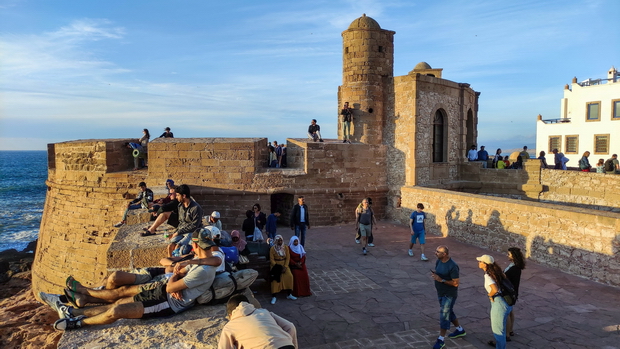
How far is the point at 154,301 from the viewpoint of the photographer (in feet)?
14.8

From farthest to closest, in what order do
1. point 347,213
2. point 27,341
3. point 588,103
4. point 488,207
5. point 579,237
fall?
point 588,103, point 347,213, point 488,207, point 27,341, point 579,237

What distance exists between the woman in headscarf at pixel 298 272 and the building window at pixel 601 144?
27.9 meters

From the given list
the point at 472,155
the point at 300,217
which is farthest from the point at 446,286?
the point at 472,155

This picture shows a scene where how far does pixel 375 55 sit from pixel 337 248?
27.0ft

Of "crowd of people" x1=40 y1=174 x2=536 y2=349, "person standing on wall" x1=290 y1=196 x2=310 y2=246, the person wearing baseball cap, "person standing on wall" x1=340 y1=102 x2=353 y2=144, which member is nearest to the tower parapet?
"person standing on wall" x1=340 y1=102 x2=353 y2=144

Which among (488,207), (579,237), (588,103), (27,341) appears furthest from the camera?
(588,103)

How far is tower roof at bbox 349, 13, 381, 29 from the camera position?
51.5ft

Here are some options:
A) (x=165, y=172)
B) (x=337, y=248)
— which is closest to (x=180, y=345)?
(x=337, y=248)

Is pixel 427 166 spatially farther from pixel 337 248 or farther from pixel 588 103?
pixel 588 103

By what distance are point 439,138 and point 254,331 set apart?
15.0 meters

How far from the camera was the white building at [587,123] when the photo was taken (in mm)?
26531

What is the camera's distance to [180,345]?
388 cm

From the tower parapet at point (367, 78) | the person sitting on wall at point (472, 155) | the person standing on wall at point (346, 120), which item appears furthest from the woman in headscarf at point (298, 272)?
the person sitting on wall at point (472, 155)

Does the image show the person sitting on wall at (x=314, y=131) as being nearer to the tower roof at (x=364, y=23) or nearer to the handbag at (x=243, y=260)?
the tower roof at (x=364, y=23)
